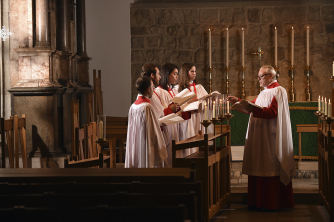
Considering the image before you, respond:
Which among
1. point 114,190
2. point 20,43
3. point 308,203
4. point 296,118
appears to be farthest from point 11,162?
point 296,118

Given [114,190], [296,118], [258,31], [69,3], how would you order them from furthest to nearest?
[258,31] < [69,3] < [296,118] < [114,190]

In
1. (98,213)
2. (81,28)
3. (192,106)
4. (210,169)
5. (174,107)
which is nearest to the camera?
(98,213)

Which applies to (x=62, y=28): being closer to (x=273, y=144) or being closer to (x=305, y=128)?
(x=273, y=144)

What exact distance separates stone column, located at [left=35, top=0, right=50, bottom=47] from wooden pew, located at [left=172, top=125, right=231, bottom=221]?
2.79m

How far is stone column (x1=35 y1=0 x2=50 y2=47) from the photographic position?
586 centimetres

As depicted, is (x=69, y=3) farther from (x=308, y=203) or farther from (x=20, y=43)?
(x=308, y=203)

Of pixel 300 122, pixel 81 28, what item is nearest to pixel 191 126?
pixel 300 122

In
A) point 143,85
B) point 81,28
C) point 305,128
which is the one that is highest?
point 81,28

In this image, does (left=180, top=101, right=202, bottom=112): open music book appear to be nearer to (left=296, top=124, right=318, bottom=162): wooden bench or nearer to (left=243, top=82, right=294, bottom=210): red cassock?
(left=243, top=82, right=294, bottom=210): red cassock

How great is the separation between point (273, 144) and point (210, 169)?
37.3 inches

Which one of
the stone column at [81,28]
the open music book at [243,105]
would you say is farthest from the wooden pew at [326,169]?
the stone column at [81,28]

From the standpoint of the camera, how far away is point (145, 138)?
173 inches

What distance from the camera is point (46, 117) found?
232 inches

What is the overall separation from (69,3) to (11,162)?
11.7 feet
